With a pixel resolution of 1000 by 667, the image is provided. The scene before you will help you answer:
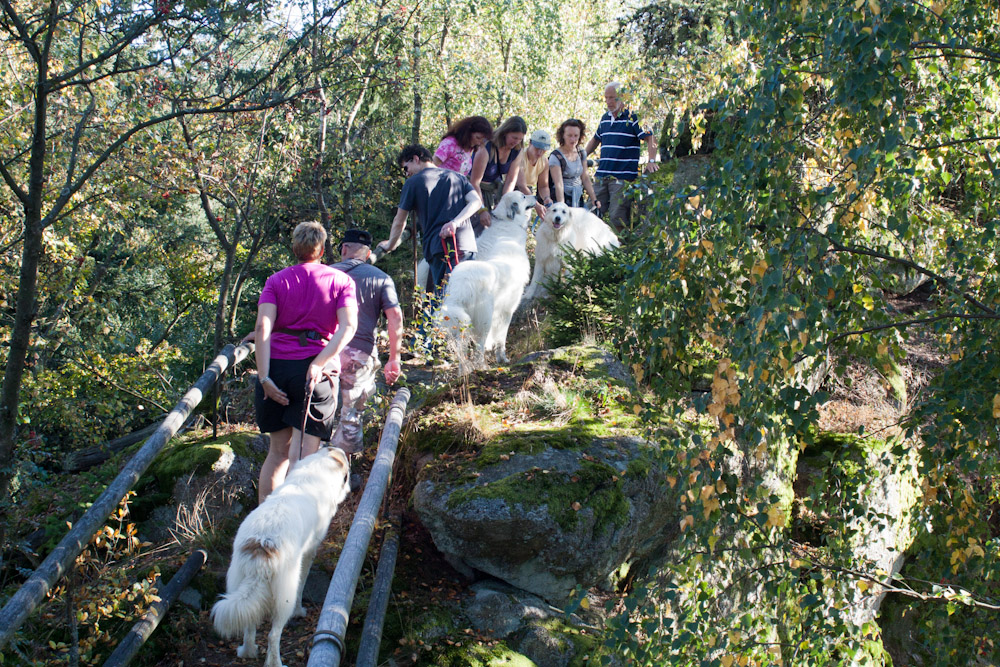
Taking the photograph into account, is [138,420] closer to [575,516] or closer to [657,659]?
[575,516]

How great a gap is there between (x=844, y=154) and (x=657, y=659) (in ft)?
6.81

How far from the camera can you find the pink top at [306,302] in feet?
16.0

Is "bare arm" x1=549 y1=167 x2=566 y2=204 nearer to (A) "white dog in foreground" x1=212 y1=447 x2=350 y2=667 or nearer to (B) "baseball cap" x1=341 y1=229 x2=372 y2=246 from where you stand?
(B) "baseball cap" x1=341 y1=229 x2=372 y2=246

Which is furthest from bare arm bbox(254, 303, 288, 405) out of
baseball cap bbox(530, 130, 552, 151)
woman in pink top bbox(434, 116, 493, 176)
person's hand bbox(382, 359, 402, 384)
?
baseball cap bbox(530, 130, 552, 151)

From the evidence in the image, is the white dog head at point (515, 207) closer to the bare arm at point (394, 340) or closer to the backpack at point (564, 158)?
the backpack at point (564, 158)

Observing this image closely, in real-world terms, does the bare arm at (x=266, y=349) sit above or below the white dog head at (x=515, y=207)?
below

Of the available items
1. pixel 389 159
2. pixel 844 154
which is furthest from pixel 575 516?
pixel 389 159

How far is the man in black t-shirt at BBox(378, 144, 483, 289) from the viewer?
7180 mm

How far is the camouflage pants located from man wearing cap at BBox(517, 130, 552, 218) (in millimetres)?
3620

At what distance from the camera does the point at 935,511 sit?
3.56 meters

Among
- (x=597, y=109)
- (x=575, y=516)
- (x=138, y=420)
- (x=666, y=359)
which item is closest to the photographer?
(x=666, y=359)

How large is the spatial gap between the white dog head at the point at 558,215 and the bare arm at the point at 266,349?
4595 millimetres

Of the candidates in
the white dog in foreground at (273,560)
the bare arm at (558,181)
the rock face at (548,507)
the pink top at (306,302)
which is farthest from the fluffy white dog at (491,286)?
the white dog in foreground at (273,560)

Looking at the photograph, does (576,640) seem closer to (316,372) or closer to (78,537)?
(316,372)
